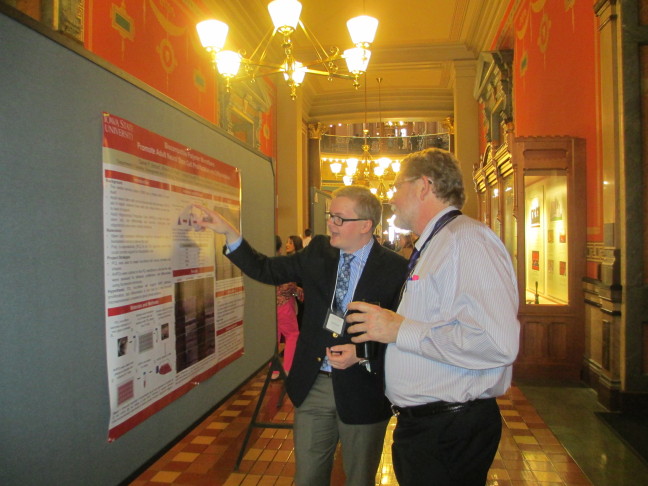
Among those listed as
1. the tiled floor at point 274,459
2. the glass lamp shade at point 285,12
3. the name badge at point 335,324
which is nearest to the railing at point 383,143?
the glass lamp shade at point 285,12

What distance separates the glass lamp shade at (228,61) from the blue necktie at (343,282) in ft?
11.7

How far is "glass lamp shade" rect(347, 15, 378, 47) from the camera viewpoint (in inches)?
188

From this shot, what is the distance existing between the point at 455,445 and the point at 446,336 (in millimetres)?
389

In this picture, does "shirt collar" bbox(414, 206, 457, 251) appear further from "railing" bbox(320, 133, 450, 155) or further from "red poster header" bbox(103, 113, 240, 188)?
"railing" bbox(320, 133, 450, 155)

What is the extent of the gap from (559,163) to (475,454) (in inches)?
167

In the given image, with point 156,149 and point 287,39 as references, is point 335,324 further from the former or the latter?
point 287,39

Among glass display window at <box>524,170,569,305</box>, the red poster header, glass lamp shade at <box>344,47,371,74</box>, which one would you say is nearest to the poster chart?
the red poster header

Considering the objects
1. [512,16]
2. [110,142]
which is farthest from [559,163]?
[110,142]

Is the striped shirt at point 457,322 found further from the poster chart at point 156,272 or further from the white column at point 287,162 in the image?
the white column at point 287,162

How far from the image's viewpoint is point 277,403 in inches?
165

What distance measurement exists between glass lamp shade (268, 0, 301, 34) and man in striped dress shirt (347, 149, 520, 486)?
3.28m

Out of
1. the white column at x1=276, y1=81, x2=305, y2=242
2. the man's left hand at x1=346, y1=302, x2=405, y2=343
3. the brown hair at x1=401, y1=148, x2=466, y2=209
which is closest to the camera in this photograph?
the man's left hand at x1=346, y1=302, x2=405, y2=343

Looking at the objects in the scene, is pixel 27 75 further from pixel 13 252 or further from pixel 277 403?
pixel 277 403

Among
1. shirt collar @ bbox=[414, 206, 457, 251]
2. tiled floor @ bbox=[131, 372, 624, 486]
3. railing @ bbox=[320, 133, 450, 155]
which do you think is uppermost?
railing @ bbox=[320, 133, 450, 155]
